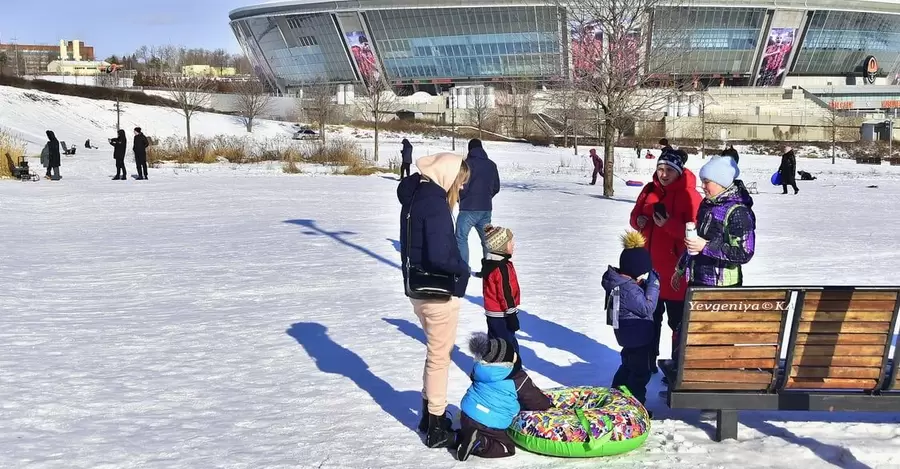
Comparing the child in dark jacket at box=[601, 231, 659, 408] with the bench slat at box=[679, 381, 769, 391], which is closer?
the bench slat at box=[679, 381, 769, 391]

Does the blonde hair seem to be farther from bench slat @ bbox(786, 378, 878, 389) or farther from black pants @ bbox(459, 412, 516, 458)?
bench slat @ bbox(786, 378, 878, 389)

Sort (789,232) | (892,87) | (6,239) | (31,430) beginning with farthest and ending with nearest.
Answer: (892,87) < (789,232) < (6,239) < (31,430)

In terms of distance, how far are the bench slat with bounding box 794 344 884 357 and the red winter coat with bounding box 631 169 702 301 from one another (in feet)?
4.33

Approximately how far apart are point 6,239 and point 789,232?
1341 centimetres

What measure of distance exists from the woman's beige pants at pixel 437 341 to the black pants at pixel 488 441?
0.23 metres

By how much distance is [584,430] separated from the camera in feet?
16.5

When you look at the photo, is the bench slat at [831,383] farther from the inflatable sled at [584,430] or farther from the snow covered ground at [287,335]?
the inflatable sled at [584,430]

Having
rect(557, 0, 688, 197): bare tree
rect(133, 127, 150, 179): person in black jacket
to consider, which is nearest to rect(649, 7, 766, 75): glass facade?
rect(557, 0, 688, 197): bare tree

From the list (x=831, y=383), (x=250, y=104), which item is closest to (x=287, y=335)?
(x=831, y=383)

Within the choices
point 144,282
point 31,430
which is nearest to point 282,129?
point 144,282

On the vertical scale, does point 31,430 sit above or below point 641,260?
below

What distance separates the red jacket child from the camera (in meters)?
6.33

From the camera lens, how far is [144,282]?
11.0m

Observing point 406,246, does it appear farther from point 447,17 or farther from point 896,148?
point 447,17
